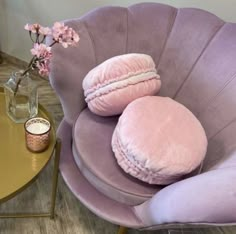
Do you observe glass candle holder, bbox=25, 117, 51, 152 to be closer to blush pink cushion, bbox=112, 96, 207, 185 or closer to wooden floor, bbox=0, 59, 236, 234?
blush pink cushion, bbox=112, 96, 207, 185

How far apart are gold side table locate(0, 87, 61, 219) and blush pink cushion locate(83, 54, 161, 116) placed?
0.18 metres

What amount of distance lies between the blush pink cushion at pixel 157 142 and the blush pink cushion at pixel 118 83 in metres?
0.04

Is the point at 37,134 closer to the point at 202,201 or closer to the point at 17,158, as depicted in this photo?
the point at 17,158

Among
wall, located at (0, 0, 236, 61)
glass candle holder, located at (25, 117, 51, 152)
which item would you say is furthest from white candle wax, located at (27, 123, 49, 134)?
wall, located at (0, 0, 236, 61)

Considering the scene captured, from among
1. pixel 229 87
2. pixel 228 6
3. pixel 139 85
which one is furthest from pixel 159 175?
pixel 228 6

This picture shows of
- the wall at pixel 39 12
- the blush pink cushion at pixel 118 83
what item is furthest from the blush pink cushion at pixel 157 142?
the wall at pixel 39 12

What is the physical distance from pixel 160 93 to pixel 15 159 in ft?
2.01

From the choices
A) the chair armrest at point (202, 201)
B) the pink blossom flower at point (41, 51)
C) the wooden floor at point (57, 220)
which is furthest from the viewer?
the wooden floor at point (57, 220)

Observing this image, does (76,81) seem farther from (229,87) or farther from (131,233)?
(131,233)

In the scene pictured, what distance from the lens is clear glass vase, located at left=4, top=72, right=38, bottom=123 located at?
3.54 ft

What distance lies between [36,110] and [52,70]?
0.15 m

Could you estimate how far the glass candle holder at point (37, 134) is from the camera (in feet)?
3.26

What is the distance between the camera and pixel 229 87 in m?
1.17

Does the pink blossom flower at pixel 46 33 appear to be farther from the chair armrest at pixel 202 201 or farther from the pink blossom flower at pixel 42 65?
the chair armrest at pixel 202 201
